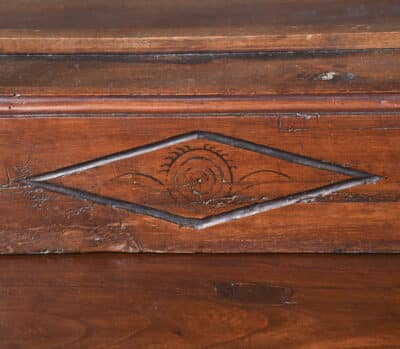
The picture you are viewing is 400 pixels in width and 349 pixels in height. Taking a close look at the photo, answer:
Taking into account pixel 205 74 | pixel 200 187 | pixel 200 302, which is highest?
pixel 205 74

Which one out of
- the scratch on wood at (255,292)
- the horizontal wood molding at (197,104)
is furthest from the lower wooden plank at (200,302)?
the horizontal wood molding at (197,104)

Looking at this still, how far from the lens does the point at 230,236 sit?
813 mm

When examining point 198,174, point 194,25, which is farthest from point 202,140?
point 194,25

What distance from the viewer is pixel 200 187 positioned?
2.63 feet

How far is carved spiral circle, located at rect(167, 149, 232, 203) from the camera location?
798mm

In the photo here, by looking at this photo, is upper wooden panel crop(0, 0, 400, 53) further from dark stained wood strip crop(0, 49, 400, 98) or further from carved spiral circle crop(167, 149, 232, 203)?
carved spiral circle crop(167, 149, 232, 203)

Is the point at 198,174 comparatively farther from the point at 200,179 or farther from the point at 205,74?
the point at 205,74

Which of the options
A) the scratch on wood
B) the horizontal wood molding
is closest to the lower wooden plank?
the scratch on wood

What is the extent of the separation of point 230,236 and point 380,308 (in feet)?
0.61

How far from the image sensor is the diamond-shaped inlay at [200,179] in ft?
2.61

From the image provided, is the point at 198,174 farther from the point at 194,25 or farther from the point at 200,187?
the point at 194,25

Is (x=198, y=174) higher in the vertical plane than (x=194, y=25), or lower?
lower

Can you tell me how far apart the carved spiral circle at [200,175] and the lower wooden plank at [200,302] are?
75 millimetres

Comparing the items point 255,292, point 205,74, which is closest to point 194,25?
point 205,74
